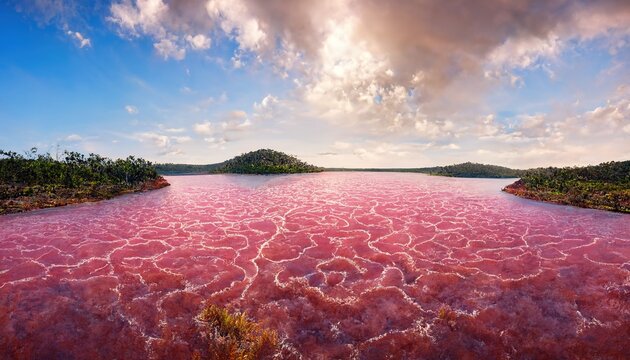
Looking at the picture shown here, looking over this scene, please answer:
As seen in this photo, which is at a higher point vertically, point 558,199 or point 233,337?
point 558,199

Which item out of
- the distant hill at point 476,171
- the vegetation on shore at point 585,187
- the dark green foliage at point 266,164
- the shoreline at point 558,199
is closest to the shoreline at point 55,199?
the dark green foliage at point 266,164

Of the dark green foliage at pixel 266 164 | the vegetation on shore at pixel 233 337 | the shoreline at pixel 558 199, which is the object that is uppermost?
the dark green foliage at pixel 266 164

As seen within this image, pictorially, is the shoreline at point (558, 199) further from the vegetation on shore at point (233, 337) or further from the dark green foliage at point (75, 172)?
the dark green foliage at point (75, 172)

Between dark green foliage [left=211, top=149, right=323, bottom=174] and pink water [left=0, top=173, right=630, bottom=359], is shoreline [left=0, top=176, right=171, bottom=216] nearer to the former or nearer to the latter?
pink water [left=0, top=173, right=630, bottom=359]

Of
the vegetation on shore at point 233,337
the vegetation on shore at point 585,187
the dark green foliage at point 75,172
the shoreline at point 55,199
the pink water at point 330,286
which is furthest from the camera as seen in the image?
the dark green foliage at point 75,172

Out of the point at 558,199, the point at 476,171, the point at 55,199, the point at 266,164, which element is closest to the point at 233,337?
the point at 55,199

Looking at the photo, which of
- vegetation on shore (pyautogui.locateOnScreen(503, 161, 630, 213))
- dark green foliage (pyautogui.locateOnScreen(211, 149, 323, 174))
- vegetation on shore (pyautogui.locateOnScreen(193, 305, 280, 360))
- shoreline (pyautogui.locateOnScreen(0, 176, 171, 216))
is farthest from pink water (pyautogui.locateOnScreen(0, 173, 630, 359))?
dark green foliage (pyautogui.locateOnScreen(211, 149, 323, 174))

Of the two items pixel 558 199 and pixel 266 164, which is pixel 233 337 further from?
pixel 266 164
